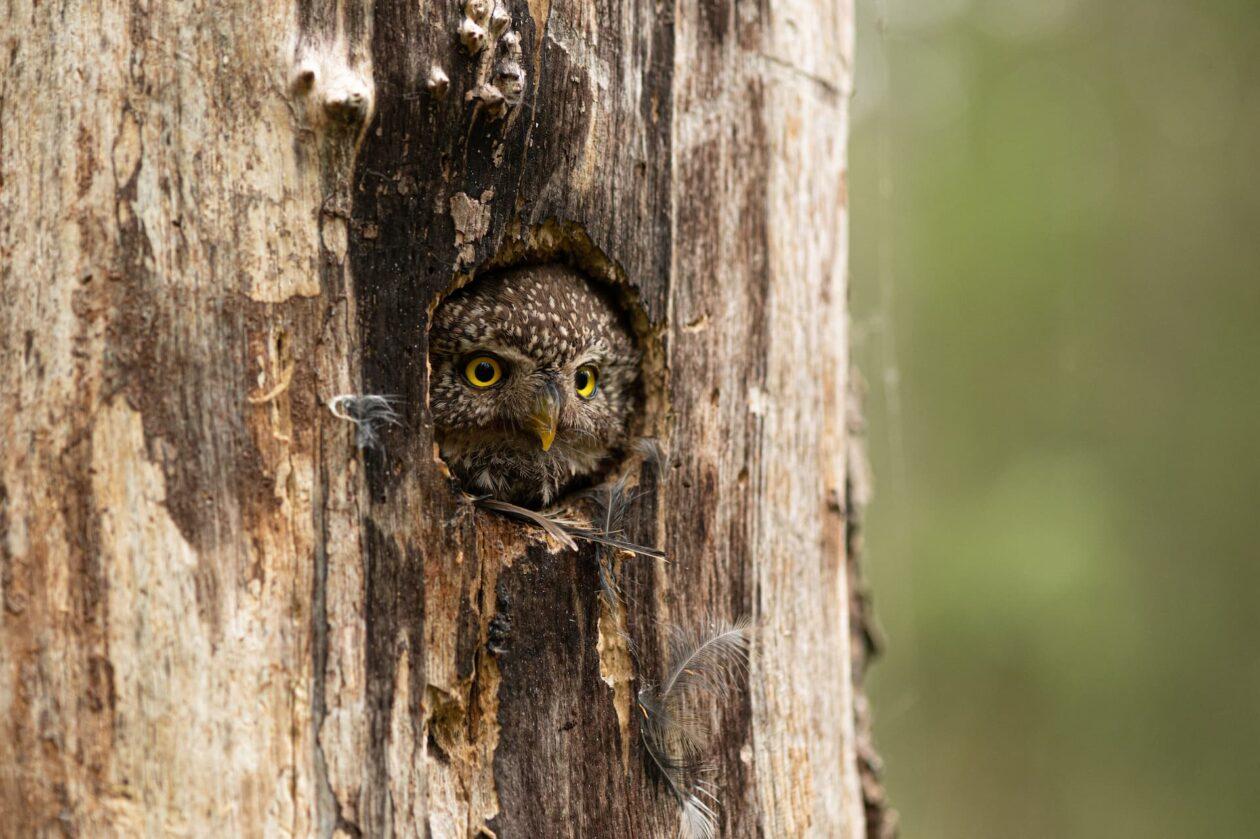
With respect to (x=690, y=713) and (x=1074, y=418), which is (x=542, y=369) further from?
(x=1074, y=418)

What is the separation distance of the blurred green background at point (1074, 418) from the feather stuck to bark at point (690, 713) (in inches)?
157

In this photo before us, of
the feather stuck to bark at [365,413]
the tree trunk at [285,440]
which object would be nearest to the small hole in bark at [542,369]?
the tree trunk at [285,440]

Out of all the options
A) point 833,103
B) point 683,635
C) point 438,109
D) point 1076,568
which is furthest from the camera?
point 1076,568

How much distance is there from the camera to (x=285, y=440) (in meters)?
1.84

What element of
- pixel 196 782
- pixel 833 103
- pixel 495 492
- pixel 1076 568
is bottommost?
pixel 1076 568

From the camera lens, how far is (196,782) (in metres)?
1.76

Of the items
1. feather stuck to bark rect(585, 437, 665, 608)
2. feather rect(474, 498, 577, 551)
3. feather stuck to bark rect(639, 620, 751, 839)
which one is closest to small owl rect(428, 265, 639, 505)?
feather stuck to bark rect(585, 437, 665, 608)

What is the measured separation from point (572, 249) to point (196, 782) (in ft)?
4.38

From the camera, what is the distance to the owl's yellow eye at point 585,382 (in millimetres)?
2682

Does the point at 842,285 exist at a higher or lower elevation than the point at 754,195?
lower

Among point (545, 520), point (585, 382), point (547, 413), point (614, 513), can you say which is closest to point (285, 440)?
point (545, 520)

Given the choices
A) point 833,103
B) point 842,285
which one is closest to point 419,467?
point 842,285

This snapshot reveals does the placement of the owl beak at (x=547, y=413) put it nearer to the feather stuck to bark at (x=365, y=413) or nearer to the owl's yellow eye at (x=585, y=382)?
the owl's yellow eye at (x=585, y=382)

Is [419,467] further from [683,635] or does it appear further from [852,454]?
[852,454]
